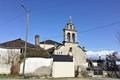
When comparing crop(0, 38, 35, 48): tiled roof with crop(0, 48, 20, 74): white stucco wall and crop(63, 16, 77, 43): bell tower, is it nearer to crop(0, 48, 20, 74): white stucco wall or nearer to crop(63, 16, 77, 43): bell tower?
crop(0, 48, 20, 74): white stucco wall

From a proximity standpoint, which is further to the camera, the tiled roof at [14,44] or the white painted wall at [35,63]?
the tiled roof at [14,44]

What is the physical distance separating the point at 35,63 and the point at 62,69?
5414mm

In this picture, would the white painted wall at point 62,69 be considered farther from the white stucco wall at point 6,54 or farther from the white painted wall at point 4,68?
the white painted wall at point 4,68

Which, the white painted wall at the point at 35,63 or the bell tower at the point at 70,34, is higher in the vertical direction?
the bell tower at the point at 70,34

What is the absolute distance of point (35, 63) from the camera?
51.4 meters

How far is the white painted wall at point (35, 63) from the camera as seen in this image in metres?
→ 50.8

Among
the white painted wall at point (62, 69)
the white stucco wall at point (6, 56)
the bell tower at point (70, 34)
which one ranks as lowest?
the white painted wall at point (62, 69)

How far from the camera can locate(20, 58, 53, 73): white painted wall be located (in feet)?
167

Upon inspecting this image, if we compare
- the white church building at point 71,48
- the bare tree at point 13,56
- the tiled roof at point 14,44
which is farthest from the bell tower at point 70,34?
the bare tree at point 13,56

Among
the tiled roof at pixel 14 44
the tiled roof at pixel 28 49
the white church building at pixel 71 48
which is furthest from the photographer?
the white church building at pixel 71 48

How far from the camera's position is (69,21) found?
3115 inches

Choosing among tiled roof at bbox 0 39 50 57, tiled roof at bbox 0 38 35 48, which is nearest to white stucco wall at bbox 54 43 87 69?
tiled roof at bbox 0 38 35 48

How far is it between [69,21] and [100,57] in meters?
30.8

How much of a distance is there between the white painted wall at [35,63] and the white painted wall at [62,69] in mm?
1422
